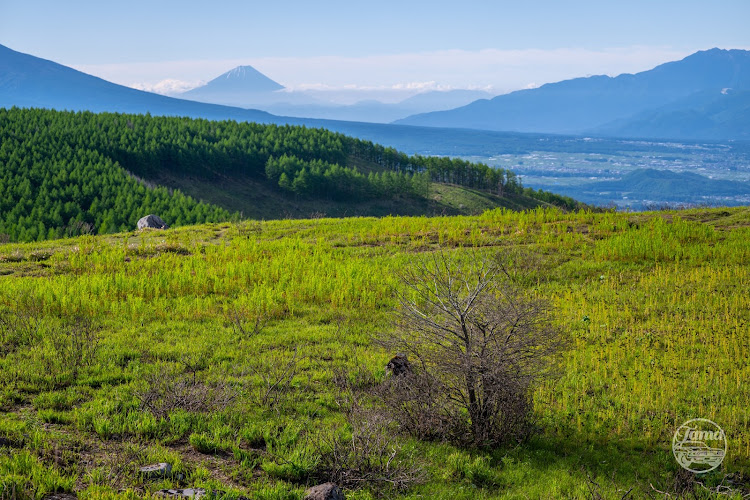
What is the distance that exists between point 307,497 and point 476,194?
121391 millimetres

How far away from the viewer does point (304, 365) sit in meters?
11.7

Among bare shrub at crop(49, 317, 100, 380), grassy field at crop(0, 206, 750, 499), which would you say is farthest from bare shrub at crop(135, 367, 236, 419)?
bare shrub at crop(49, 317, 100, 380)

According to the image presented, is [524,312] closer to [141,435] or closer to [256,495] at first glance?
[256,495]

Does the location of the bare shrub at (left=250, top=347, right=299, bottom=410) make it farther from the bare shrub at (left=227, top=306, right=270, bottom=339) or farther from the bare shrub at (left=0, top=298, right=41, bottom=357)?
the bare shrub at (left=0, top=298, right=41, bottom=357)

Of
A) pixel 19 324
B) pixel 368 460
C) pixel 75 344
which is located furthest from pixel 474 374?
pixel 19 324

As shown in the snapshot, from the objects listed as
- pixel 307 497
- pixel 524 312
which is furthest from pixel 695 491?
pixel 307 497

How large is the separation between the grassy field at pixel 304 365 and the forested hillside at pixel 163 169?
3743 cm

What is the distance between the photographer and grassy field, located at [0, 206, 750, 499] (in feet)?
24.7

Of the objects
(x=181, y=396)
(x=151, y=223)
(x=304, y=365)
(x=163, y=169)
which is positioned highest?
(x=163, y=169)

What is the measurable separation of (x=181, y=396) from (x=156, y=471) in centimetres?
236

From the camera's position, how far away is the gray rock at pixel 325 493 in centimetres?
647

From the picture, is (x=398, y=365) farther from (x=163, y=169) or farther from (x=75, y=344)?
(x=163, y=169)

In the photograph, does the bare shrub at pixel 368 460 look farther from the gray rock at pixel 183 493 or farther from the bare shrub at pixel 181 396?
the bare shrub at pixel 181 396

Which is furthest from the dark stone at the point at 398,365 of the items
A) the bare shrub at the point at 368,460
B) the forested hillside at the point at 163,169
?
the forested hillside at the point at 163,169
